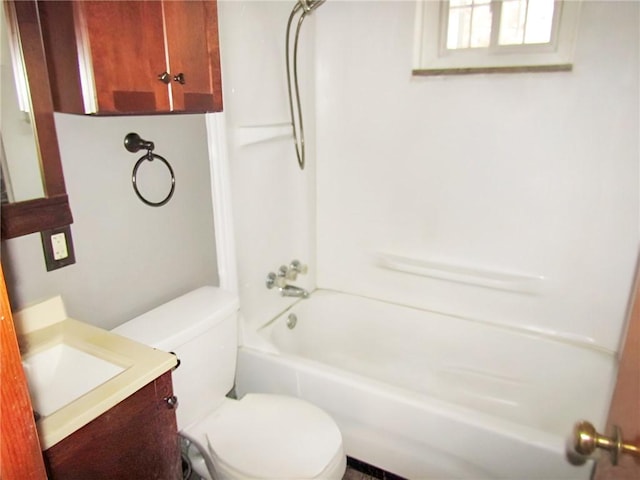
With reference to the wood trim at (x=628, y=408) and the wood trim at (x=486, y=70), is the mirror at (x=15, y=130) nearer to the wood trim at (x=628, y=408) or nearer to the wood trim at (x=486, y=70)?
the wood trim at (x=628, y=408)

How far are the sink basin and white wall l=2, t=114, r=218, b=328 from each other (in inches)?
6.5

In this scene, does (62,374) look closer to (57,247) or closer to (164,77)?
(57,247)

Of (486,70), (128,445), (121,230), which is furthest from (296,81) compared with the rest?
(128,445)

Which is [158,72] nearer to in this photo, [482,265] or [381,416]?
[381,416]

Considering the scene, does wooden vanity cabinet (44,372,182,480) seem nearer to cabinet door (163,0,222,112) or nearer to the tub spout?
cabinet door (163,0,222,112)

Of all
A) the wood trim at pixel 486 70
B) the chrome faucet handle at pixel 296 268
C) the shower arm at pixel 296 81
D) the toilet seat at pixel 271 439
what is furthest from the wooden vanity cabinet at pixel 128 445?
the wood trim at pixel 486 70

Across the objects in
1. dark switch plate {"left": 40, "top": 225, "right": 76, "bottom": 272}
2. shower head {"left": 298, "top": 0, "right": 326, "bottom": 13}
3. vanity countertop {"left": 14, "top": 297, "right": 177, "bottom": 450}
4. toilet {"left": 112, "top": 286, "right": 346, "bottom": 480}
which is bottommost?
toilet {"left": 112, "top": 286, "right": 346, "bottom": 480}

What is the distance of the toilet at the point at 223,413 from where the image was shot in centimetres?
133

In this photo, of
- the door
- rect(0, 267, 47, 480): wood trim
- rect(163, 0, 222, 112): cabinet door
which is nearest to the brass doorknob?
the door

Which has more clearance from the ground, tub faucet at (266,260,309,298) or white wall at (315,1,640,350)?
white wall at (315,1,640,350)

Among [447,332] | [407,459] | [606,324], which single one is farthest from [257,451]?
[606,324]

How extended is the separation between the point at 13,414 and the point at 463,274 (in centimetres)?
202

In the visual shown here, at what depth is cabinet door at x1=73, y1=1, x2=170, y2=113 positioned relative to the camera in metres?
1.00

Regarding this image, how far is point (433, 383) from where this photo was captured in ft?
7.50
